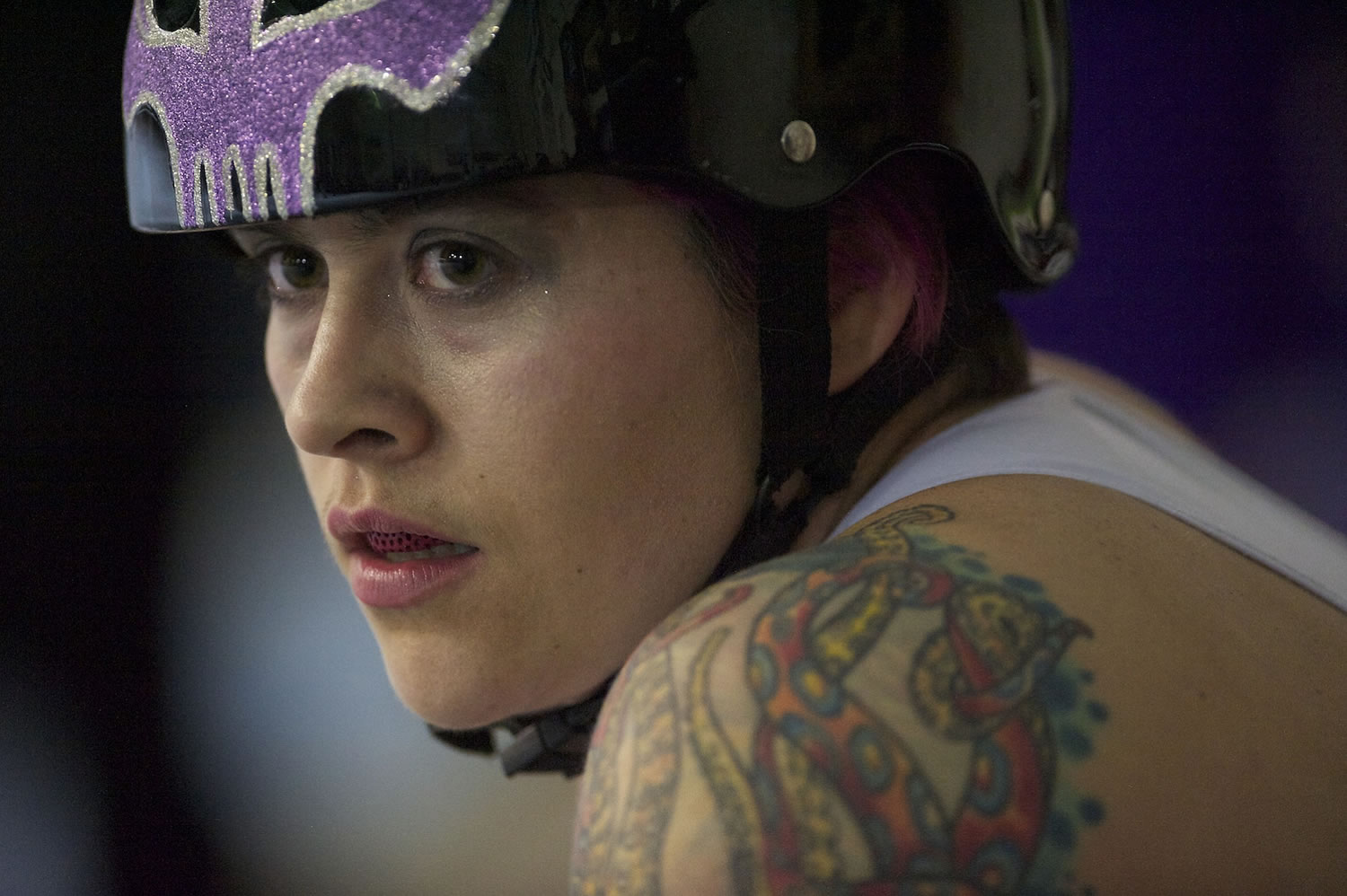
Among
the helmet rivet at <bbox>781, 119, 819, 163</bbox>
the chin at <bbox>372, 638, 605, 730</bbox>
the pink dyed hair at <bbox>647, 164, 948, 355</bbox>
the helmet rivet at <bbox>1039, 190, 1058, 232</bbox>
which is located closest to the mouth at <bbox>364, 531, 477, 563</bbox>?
the chin at <bbox>372, 638, 605, 730</bbox>

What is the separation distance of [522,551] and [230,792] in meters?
2.04

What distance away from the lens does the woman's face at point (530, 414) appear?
3.45 ft

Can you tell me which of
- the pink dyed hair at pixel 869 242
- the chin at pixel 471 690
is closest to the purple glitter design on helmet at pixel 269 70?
the pink dyed hair at pixel 869 242

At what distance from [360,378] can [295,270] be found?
265 millimetres

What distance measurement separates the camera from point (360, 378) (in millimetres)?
1065

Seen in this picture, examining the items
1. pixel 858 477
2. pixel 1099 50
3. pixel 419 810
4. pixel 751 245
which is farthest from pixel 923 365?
pixel 419 810

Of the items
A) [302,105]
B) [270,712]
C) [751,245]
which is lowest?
[270,712]

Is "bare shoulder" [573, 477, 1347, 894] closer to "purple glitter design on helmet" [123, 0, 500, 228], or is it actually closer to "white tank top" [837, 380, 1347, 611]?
"white tank top" [837, 380, 1347, 611]

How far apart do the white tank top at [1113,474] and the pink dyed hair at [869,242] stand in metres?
0.13

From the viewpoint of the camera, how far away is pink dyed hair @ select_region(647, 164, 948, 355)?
1.12 metres

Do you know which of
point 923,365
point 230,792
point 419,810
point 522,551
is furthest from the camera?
point 419,810

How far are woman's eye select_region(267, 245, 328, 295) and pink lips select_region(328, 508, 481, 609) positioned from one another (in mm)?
247

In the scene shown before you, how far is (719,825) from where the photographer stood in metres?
0.66

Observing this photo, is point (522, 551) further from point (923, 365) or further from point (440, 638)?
point (923, 365)
